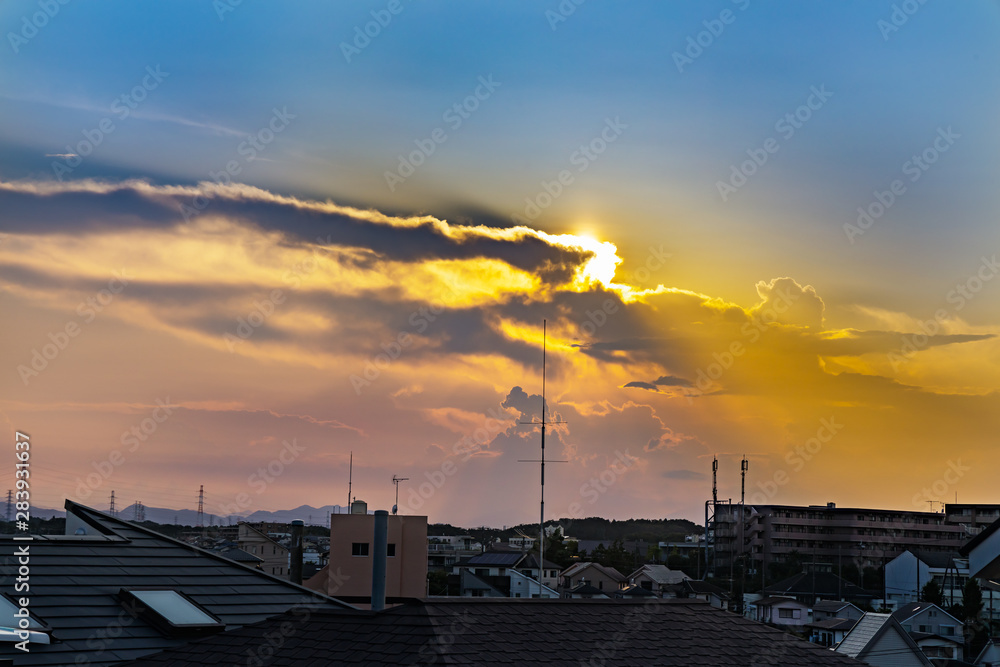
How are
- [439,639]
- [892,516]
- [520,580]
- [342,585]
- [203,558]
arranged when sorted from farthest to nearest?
[892,516] → [520,580] → [342,585] → [203,558] → [439,639]

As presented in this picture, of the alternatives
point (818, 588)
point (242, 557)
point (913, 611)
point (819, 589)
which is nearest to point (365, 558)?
point (242, 557)

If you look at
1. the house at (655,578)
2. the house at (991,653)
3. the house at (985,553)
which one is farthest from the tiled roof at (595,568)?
the house at (985,553)

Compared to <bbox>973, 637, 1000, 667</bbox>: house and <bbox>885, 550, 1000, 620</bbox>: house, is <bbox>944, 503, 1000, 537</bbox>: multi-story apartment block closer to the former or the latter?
<bbox>885, 550, 1000, 620</bbox>: house

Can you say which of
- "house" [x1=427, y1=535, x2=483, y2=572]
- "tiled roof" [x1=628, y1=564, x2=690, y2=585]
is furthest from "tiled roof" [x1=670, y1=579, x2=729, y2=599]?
"house" [x1=427, y1=535, x2=483, y2=572]

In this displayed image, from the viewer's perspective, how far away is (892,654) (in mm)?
34406

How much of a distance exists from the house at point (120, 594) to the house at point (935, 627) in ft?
158

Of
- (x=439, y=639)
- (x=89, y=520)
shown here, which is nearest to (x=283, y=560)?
(x=89, y=520)

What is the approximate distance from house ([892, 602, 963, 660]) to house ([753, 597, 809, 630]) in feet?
29.2

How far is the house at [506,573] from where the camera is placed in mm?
68062

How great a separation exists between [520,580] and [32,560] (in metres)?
62.1

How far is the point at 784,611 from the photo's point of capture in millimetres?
68438

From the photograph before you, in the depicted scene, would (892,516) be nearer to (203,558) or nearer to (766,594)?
(766,594)

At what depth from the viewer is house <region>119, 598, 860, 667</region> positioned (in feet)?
35.3

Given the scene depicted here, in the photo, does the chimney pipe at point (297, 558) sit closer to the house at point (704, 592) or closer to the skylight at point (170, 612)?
the skylight at point (170, 612)
